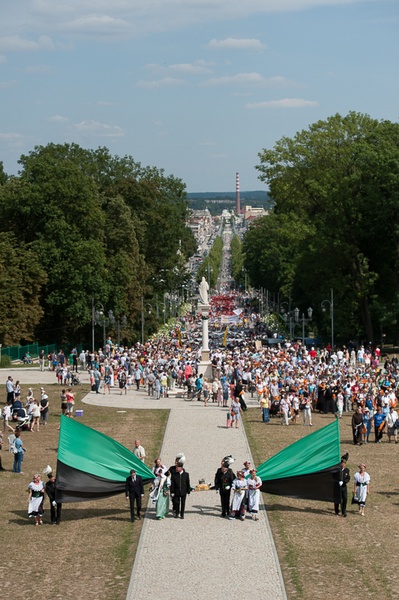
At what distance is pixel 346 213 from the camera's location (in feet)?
200

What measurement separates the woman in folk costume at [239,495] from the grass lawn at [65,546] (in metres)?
2.02

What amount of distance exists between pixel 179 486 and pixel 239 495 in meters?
1.28

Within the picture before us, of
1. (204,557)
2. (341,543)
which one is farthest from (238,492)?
(204,557)

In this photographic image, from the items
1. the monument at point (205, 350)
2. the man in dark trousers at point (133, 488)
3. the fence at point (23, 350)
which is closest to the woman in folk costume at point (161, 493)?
the man in dark trousers at point (133, 488)

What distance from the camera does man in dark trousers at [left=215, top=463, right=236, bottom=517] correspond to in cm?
2111

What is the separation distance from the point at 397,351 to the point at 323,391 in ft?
80.4

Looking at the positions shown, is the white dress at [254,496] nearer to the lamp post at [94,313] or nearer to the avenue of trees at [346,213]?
the lamp post at [94,313]

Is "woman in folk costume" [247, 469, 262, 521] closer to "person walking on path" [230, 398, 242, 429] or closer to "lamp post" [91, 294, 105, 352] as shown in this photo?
"person walking on path" [230, 398, 242, 429]

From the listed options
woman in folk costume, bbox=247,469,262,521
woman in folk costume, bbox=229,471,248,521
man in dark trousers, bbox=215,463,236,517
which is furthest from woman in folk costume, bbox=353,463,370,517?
man in dark trousers, bbox=215,463,236,517

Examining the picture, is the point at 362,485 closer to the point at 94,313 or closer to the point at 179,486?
the point at 179,486

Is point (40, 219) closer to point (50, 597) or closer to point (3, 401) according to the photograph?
point (3, 401)

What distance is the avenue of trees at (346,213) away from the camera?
58.1 meters

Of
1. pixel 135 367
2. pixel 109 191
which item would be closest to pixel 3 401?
pixel 135 367

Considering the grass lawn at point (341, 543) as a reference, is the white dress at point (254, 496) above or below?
above
